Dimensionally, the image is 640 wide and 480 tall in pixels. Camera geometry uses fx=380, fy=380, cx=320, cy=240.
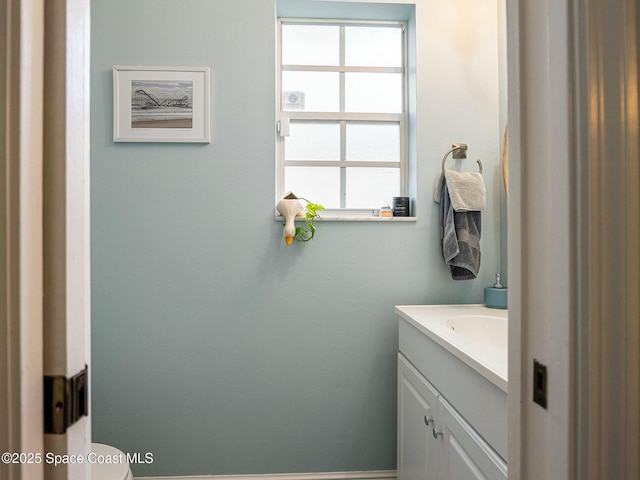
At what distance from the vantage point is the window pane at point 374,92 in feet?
5.94

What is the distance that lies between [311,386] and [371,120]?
125 centimetres

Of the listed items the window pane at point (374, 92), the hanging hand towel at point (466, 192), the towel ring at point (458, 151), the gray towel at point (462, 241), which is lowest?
the gray towel at point (462, 241)

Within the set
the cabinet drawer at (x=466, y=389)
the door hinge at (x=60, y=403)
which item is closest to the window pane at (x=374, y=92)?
the cabinet drawer at (x=466, y=389)

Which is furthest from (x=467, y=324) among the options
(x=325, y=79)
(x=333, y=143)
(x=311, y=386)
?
(x=325, y=79)

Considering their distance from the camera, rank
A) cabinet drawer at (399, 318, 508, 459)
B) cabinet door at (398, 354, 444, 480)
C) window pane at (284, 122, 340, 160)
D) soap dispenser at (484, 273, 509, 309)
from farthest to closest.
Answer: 1. window pane at (284, 122, 340, 160)
2. soap dispenser at (484, 273, 509, 309)
3. cabinet door at (398, 354, 444, 480)
4. cabinet drawer at (399, 318, 508, 459)

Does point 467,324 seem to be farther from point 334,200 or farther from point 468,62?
point 468,62

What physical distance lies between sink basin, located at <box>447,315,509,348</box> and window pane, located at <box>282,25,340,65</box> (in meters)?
1.29

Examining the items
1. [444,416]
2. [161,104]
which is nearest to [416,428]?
[444,416]

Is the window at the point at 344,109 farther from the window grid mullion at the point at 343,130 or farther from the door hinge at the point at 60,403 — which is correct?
the door hinge at the point at 60,403

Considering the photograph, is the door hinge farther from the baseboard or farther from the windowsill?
the baseboard

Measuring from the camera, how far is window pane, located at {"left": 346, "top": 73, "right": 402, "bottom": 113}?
1811 millimetres

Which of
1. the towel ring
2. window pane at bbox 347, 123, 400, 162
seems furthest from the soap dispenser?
window pane at bbox 347, 123, 400, 162

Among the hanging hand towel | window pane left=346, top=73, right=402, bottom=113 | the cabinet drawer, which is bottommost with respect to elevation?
the cabinet drawer

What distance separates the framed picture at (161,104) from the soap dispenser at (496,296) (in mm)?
1345
